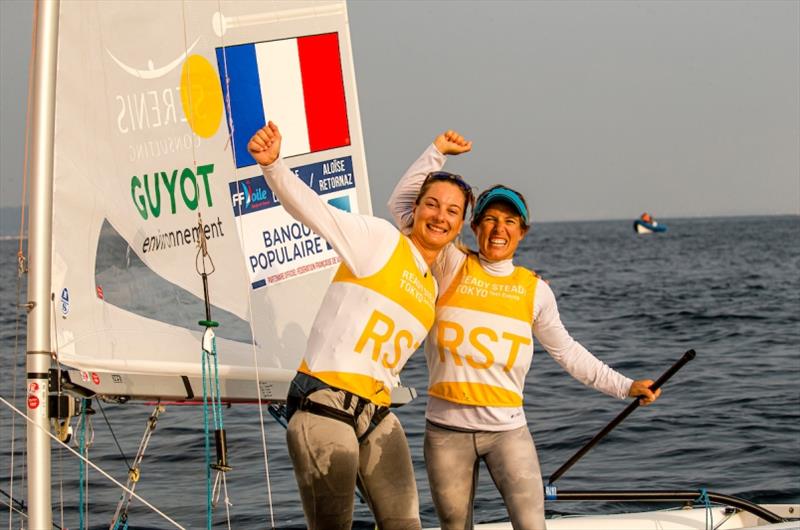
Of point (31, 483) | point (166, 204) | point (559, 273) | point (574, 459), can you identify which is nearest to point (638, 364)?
point (574, 459)

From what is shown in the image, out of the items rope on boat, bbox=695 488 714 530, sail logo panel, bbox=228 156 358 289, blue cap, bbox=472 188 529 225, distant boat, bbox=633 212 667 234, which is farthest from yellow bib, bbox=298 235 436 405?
distant boat, bbox=633 212 667 234

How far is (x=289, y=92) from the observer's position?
5320 millimetres

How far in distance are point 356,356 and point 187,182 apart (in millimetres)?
1652

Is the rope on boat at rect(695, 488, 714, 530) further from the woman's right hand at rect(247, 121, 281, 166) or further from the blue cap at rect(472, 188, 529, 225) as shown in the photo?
the woman's right hand at rect(247, 121, 281, 166)

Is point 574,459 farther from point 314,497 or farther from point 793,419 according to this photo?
point 793,419

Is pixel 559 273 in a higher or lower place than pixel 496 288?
higher

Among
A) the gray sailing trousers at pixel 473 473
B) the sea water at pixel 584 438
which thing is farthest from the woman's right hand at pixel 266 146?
the gray sailing trousers at pixel 473 473

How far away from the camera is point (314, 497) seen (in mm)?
3682

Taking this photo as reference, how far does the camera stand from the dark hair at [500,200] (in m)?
4.17

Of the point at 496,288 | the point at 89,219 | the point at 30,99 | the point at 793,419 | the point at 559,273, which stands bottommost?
the point at 793,419

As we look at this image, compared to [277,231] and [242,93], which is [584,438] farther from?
[242,93]

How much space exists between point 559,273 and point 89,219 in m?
35.6

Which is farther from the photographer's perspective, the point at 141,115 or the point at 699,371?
the point at 699,371

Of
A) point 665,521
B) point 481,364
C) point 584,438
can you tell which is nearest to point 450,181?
point 481,364
